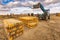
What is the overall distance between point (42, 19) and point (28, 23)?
207cm

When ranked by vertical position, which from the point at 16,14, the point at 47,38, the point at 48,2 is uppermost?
the point at 48,2

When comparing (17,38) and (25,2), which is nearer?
(17,38)

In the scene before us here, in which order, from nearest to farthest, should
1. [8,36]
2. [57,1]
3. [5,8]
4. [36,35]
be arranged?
[8,36] → [36,35] → [5,8] → [57,1]

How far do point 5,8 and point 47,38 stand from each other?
220 inches

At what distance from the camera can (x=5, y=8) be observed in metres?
9.76

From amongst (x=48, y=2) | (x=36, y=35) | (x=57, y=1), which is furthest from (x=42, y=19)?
(x=36, y=35)

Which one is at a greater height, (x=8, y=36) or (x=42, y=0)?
(x=42, y=0)

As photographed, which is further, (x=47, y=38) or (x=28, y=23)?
(x=28, y=23)

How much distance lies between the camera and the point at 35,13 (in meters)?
9.80

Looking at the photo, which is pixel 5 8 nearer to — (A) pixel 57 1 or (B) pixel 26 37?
(A) pixel 57 1

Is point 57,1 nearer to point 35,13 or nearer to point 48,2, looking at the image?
point 48,2

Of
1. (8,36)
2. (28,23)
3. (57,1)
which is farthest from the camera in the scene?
(57,1)

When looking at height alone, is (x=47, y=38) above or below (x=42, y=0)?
below

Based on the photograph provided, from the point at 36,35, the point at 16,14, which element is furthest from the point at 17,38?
the point at 16,14
